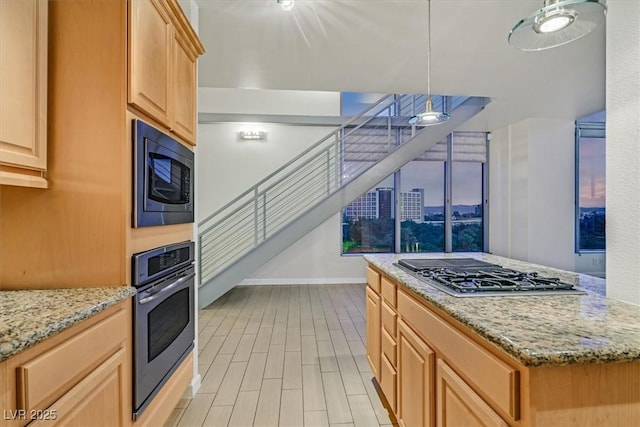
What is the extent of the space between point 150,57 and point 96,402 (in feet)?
4.69

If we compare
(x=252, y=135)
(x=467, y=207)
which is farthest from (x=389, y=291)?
(x=467, y=207)

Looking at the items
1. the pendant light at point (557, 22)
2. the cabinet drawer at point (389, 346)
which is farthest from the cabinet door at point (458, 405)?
the pendant light at point (557, 22)

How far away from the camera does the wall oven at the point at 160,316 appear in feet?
4.61

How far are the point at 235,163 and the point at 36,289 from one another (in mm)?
4416

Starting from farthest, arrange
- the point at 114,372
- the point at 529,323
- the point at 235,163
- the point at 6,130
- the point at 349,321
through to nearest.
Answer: the point at 235,163
the point at 349,321
the point at 114,372
the point at 6,130
the point at 529,323

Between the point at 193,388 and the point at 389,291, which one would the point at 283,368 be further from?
the point at 389,291

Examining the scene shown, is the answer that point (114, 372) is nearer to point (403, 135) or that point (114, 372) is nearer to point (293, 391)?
point (293, 391)

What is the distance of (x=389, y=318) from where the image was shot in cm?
191

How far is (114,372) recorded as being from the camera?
4.07ft

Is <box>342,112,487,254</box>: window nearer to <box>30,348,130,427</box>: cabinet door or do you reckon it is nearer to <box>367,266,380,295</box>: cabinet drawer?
<box>367,266,380,295</box>: cabinet drawer

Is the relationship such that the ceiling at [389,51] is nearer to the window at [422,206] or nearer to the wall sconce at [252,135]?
the wall sconce at [252,135]

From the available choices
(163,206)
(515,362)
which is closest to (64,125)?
(163,206)

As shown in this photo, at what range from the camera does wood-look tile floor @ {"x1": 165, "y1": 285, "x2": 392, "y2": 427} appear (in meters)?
2.03

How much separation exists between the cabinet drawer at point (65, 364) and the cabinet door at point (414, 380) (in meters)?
1.24
